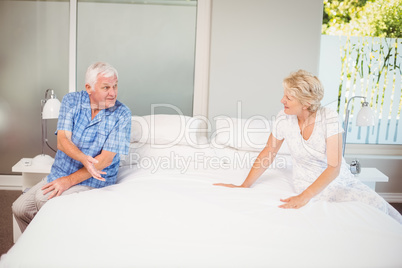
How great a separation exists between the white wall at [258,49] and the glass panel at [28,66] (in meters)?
1.23

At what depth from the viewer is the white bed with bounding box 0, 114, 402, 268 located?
1556 millimetres

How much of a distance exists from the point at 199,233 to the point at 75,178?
2.93ft

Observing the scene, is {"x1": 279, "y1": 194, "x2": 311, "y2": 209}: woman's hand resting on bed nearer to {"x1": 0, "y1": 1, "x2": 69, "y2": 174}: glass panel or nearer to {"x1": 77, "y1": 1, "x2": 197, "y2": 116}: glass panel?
{"x1": 77, "y1": 1, "x2": 197, "y2": 116}: glass panel

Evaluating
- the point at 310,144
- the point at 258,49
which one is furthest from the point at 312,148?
the point at 258,49

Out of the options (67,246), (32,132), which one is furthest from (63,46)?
(67,246)

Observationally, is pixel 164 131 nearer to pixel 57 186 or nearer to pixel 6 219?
pixel 57 186

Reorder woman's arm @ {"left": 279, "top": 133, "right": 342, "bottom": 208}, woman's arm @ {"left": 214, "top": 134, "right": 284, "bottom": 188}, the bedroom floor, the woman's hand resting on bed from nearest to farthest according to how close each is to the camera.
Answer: the woman's hand resting on bed < woman's arm @ {"left": 279, "top": 133, "right": 342, "bottom": 208} < woman's arm @ {"left": 214, "top": 134, "right": 284, "bottom": 188} < the bedroom floor

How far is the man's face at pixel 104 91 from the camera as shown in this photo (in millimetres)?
2361

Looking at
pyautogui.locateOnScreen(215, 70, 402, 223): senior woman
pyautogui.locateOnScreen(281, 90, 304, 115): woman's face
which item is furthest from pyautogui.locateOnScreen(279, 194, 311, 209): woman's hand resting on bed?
pyautogui.locateOnScreen(281, 90, 304, 115): woman's face

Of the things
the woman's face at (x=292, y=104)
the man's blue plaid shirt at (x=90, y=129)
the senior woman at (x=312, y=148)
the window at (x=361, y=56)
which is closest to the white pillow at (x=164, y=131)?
the man's blue plaid shirt at (x=90, y=129)

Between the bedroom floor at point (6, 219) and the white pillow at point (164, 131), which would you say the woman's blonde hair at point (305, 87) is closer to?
the white pillow at point (164, 131)

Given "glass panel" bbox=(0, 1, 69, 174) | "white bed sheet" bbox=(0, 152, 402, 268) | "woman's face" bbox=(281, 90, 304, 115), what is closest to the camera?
"white bed sheet" bbox=(0, 152, 402, 268)

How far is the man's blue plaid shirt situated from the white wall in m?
1.28

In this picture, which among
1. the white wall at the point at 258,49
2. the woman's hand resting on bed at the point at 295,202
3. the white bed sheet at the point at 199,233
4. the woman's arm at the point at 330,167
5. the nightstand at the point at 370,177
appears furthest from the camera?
the white wall at the point at 258,49
